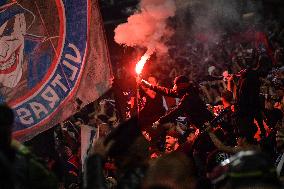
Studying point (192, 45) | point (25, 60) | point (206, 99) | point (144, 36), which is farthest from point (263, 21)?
point (25, 60)

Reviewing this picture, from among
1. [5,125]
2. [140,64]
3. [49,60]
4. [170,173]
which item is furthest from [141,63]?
[5,125]

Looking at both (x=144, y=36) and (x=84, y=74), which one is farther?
A: (x=144, y=36)

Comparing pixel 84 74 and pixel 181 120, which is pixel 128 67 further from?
pixel 181 120

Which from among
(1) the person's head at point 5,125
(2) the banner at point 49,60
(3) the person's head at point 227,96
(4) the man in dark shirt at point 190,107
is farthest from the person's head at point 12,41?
(3) the person's head at point 227,96

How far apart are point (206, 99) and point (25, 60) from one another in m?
8.60

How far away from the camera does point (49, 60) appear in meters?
5.51

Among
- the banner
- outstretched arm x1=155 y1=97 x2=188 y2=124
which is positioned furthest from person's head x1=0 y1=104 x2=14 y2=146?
outstretched arm x1=155 y1=97 x2=188 y2=124

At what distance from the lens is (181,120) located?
375 inches

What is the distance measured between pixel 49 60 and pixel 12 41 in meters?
0.58

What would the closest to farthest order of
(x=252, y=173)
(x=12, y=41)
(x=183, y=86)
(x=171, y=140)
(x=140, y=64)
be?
(x=252, y=173) → (x=12, y=41) → (x=140, y=64) → (x=183, y=86) → (x=171, y=140)

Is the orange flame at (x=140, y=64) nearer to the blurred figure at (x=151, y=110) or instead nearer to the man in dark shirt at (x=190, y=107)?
the man in dark shirt at (x=190, y=107)

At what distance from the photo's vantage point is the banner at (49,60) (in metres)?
5.39

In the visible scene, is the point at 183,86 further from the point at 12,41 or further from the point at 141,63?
the point at 12,41

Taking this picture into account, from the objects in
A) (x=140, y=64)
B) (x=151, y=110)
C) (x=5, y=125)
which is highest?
(x=5, y=125)
